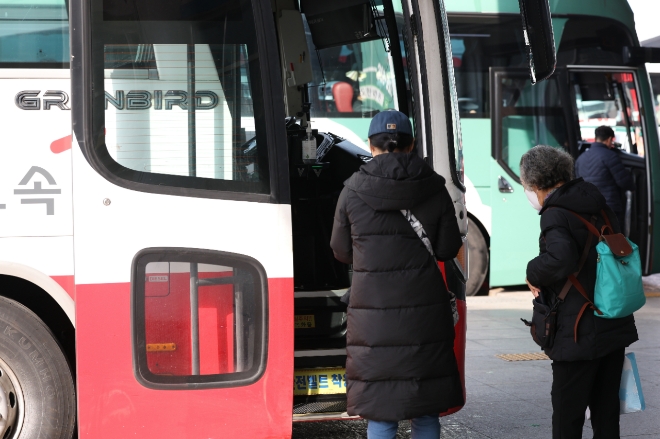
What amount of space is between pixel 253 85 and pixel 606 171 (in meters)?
7.34

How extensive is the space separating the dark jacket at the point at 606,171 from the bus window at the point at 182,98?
282 inches

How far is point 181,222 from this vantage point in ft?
12.7

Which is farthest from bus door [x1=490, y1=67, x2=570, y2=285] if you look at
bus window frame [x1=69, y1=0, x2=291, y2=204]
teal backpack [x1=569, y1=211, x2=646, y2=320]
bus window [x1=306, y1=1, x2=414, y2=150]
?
bus window frame [x1=69, y1=0, x2=291, y2=204]

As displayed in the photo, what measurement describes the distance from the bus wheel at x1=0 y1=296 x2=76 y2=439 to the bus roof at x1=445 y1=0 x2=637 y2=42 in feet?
25.1

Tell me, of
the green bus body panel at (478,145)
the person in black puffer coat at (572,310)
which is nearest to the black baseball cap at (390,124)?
the person in black puffer coat at (572,310)

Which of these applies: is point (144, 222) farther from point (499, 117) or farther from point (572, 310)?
point (499, 117)

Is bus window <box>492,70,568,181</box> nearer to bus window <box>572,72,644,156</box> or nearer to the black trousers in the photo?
bus window <box>572,72,644,156</box>

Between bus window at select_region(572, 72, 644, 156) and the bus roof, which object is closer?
the bus roof

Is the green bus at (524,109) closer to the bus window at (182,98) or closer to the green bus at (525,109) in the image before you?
the green bus at (525,109)

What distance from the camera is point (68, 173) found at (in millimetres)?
3887

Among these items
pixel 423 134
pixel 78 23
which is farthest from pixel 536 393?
pixel 78 23

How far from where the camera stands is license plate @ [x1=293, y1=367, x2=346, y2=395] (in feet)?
14.7

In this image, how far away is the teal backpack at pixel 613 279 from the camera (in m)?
3.93

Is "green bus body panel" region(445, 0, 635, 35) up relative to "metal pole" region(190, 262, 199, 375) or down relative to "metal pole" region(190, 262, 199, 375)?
up
